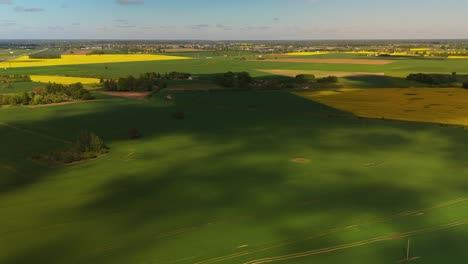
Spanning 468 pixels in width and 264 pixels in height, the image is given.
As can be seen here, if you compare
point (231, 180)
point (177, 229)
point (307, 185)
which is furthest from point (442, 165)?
point (177, 229)

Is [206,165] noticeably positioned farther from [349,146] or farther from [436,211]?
[436,211]

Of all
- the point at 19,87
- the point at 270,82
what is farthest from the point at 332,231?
the point at 19,87

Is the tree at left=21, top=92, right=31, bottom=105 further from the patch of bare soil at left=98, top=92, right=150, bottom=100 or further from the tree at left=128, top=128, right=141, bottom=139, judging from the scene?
the tree at left=128, top=128, right=141, bottom=139

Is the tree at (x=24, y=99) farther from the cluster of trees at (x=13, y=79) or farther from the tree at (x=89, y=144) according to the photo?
the tree at (x=89, y=144)

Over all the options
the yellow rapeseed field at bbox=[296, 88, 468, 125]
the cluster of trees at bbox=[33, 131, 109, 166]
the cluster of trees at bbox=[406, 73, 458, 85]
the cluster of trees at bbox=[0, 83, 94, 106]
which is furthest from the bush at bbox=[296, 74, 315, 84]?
the cluster of trees at bbox=[33, 131, 109, 166]

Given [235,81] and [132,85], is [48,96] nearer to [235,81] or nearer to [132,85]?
[132,85]

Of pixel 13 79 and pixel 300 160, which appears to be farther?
pixel 13 79

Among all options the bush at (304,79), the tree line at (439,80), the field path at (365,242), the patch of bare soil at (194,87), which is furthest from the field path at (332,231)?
the tree line at (439,80)
